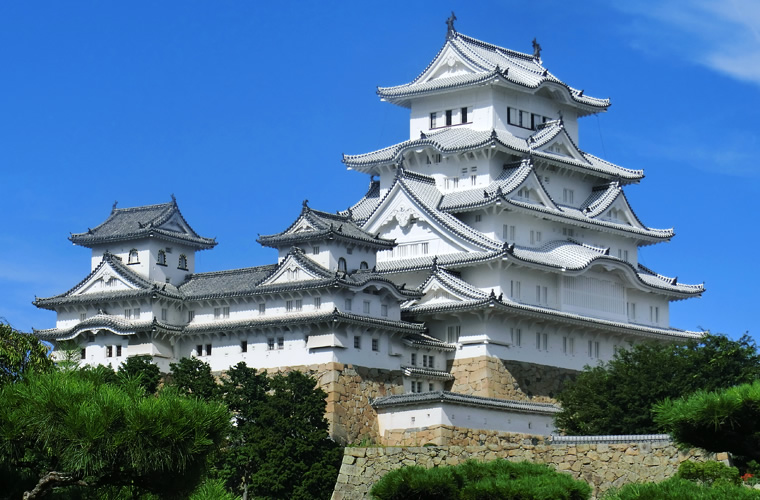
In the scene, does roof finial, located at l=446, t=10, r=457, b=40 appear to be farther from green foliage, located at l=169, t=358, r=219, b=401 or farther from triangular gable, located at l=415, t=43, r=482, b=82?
green foliage, located at l=169, t=358, r=219, b=401

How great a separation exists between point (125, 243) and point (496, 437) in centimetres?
1898

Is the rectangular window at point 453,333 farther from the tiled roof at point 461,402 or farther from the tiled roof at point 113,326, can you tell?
the tiled roof at point 113,326

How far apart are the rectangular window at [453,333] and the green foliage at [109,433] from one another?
119 ft

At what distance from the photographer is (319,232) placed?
202 ft

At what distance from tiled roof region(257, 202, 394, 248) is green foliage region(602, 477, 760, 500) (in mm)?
32212

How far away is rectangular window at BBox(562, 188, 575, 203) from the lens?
7431 cm

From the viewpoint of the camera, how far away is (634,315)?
72.1 m

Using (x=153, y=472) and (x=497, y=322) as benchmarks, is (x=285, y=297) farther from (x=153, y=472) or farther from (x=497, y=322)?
(x=153, y=472)

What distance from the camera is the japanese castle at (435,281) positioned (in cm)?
6006

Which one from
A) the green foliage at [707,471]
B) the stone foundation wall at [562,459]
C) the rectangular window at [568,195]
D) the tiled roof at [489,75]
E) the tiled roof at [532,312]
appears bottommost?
the green foliage at [707,471]

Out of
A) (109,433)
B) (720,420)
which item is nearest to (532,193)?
(720,420)

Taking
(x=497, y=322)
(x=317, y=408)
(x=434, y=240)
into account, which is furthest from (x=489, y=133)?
(x=317, y=408)

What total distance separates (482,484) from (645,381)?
21.2m

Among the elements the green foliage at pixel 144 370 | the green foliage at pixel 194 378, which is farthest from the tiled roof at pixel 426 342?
the green foliage at pixel 144 370
